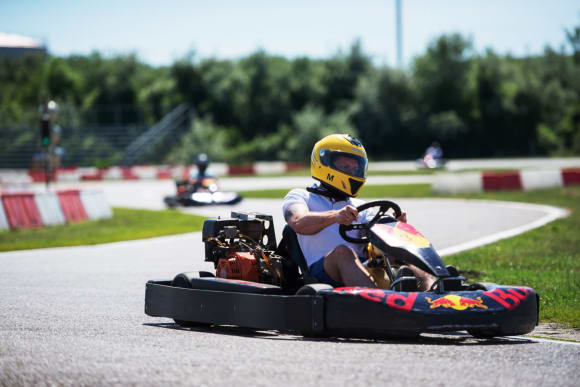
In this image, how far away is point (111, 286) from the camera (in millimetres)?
8758

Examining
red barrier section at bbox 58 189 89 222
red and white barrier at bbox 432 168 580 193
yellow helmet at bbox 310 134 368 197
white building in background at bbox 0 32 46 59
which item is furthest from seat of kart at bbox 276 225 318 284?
red and white barrier at bbox 432 168 580 193

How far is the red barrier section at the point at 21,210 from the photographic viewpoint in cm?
1559

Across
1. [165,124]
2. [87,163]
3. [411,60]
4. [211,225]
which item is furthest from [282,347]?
[411,60]

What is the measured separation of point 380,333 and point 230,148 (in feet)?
165

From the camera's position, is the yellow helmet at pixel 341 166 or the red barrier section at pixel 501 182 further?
the red barrier section at pixel 501 182

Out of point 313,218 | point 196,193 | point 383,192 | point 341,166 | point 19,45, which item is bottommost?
point 383,192

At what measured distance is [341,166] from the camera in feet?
20.7

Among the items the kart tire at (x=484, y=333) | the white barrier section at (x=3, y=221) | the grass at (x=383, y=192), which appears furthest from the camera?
the grass at (x=383, y=192)

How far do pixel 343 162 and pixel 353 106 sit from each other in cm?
4939

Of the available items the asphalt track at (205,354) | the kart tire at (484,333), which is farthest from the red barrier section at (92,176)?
the kart tire at (484,333)

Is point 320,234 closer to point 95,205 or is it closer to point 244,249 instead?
point 244,249

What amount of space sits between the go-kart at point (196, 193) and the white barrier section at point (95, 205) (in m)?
3.49

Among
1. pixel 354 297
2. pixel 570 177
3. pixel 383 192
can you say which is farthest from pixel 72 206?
pixel 570 177

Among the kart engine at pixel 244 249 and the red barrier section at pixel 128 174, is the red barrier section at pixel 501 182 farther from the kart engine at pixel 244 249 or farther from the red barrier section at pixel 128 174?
the red barrier section at pixel 128 174
